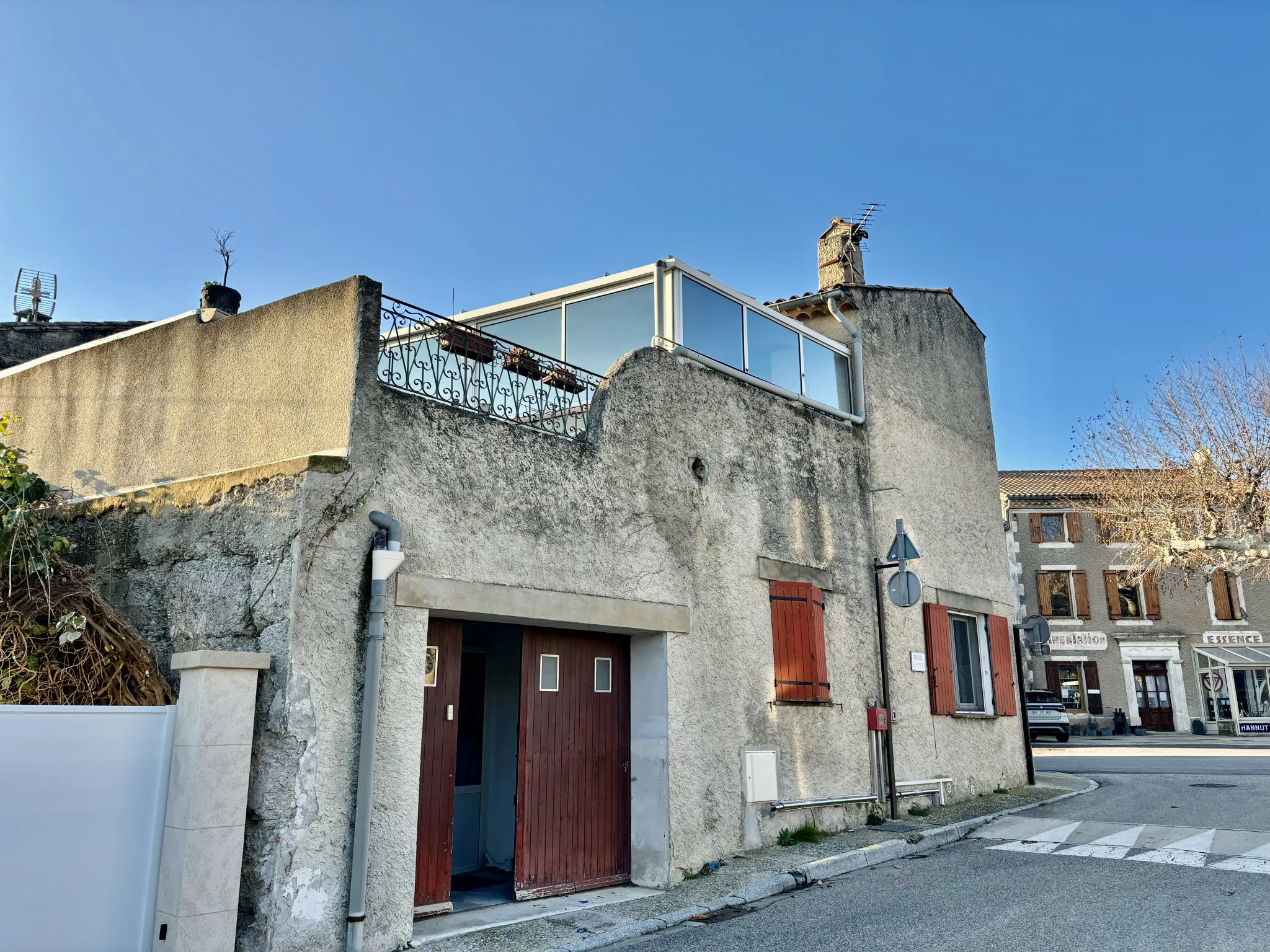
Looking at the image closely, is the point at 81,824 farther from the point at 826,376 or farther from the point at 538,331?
the point at 826,376

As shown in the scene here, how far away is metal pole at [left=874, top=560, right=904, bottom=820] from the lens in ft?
32.7

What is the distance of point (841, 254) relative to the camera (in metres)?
13.5

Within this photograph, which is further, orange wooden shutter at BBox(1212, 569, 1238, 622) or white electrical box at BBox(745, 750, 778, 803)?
orange wooden shutter at BBox(1212, 569, 1238, 622)

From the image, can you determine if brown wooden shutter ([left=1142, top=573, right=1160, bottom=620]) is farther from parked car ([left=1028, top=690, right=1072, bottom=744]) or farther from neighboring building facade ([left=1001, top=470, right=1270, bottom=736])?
parked car ([left=1028, top=690, right=1072, bottom=744])

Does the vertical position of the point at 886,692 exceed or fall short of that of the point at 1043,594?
it falls short

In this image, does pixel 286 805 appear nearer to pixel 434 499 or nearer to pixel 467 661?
pixel 434 499

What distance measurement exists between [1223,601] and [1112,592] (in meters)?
3.54

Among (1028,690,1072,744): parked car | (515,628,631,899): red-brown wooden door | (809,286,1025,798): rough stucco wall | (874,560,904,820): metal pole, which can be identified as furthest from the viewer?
(1028,690,1072,744): parked car

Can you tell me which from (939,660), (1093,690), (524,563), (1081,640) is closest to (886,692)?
(939,660)

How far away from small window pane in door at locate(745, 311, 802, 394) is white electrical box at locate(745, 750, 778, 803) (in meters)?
3.97

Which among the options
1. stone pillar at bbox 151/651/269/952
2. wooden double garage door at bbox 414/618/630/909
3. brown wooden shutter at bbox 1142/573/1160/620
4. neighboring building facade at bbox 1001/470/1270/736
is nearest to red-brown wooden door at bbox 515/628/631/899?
wooden double garage door at bbox 414/618/630/909

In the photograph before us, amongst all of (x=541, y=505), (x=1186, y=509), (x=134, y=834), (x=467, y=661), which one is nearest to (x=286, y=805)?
(x=134, y=834)

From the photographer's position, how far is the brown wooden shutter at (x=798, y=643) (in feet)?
29.5

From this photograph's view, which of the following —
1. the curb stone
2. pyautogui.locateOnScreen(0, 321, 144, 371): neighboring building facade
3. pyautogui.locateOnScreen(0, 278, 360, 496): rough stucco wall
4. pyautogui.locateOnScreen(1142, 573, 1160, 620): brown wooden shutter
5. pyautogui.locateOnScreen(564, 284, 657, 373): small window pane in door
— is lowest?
the curb stone
